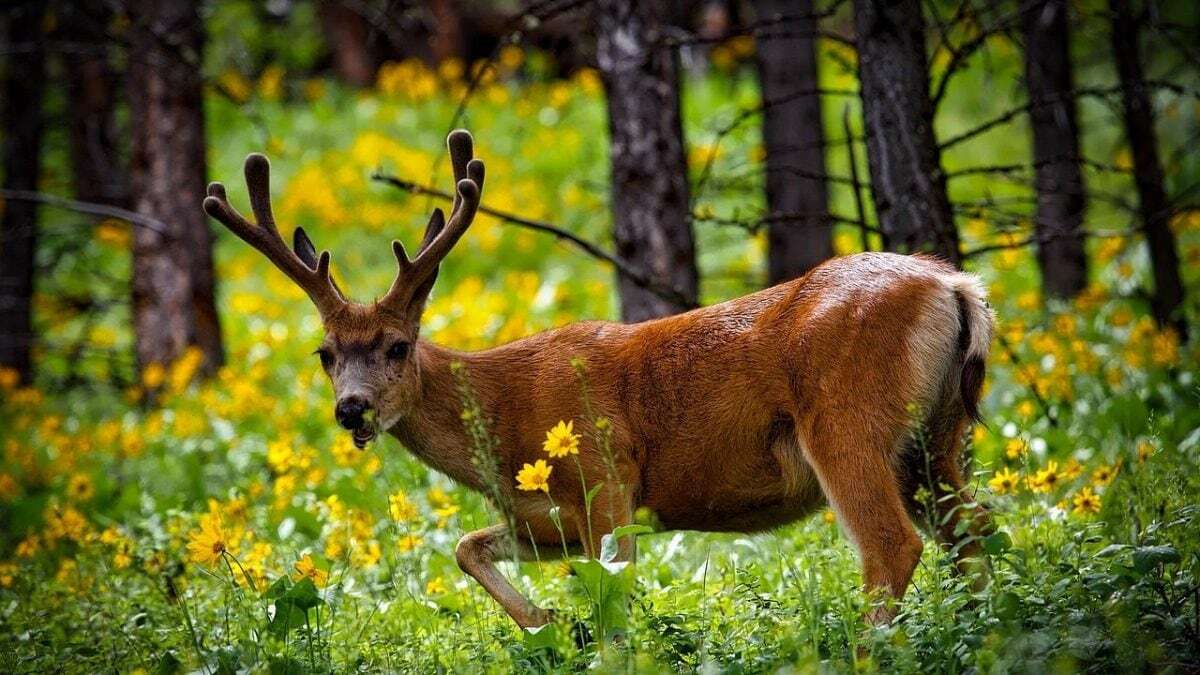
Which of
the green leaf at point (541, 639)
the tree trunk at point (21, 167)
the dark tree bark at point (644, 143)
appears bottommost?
the green leaf at point (541, 639)

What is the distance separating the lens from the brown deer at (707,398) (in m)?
5.31

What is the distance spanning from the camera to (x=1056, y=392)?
8469 mm

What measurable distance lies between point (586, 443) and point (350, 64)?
916 inches

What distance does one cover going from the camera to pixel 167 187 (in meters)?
12.3

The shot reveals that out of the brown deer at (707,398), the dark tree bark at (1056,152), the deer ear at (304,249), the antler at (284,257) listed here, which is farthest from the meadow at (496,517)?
the deer ear at (304,249)

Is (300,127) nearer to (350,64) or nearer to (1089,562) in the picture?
(350,64)

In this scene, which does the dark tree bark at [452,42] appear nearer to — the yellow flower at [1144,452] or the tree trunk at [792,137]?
the tree trunk at [792,137]

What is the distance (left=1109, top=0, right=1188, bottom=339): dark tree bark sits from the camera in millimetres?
9031

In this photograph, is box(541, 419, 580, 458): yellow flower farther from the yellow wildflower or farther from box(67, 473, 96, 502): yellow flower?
box(67, 473, 96, 502): yellow flower

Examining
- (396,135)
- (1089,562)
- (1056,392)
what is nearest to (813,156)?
(1056,392)

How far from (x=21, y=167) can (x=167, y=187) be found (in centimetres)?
279

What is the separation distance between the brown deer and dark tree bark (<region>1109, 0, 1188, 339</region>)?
168 inches

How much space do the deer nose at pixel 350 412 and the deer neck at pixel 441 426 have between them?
43cm

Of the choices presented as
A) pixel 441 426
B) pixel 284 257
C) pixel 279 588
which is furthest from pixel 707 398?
pixel 284 257
